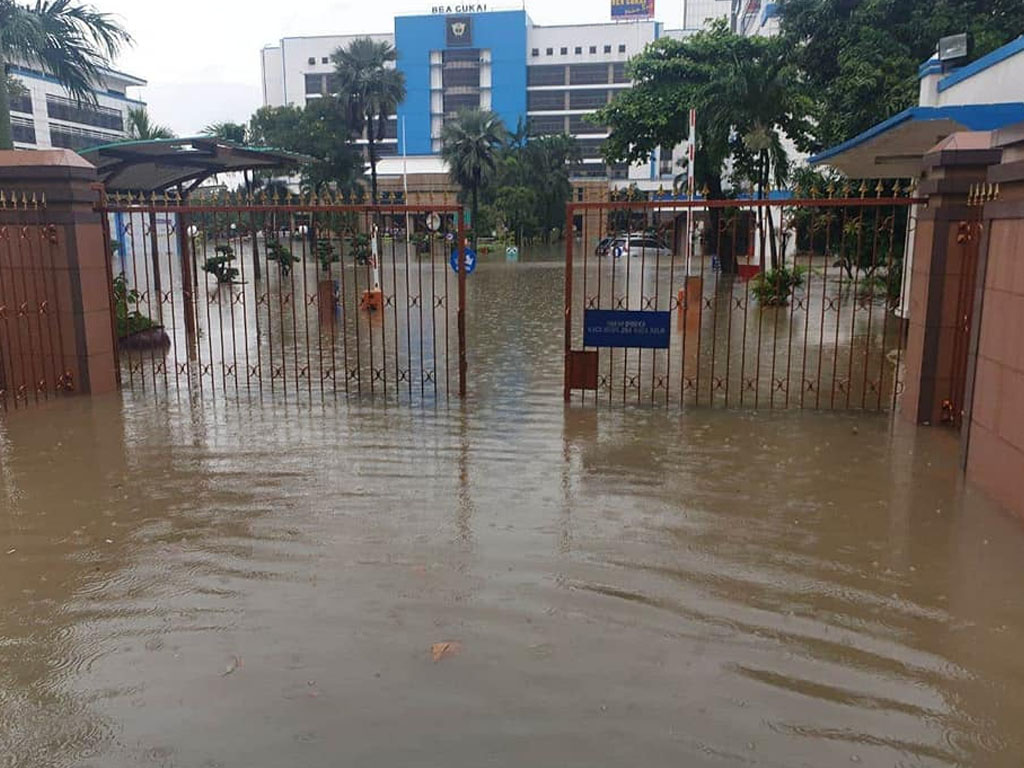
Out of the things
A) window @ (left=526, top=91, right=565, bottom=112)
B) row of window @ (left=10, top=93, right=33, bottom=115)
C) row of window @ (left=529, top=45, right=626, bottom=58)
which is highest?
row of window @ (left=529, top=45, right=626, bottom=58)

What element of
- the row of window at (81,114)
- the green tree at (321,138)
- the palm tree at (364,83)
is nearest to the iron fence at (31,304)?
the palm tree at (364,83)

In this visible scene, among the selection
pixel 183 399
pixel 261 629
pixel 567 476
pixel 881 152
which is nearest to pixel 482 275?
pixel 881 152

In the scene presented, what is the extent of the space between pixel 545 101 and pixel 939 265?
292 feet

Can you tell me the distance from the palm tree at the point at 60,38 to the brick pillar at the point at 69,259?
7288 millimetres

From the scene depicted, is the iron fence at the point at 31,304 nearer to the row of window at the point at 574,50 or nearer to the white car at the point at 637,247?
the white car at the point at 637,247

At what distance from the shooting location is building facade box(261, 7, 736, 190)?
8869cm

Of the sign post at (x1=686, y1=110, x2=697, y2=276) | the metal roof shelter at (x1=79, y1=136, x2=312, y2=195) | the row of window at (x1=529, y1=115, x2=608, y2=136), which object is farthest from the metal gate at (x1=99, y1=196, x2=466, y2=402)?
the row of window at (x1=529, y1=115, x2=608, y2=136)

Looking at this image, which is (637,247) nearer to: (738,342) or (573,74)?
(738,342)

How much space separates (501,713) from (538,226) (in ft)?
182

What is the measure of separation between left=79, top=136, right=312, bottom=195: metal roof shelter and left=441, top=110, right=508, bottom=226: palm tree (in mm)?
32133

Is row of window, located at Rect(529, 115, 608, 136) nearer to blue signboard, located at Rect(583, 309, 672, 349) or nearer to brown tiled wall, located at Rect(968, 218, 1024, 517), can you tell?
blue signboard, located at Rect(583, 309, 672, 349)

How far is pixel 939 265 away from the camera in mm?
7691

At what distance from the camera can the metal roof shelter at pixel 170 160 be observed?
1628 cm

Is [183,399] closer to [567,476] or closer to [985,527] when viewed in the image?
[567,476]
